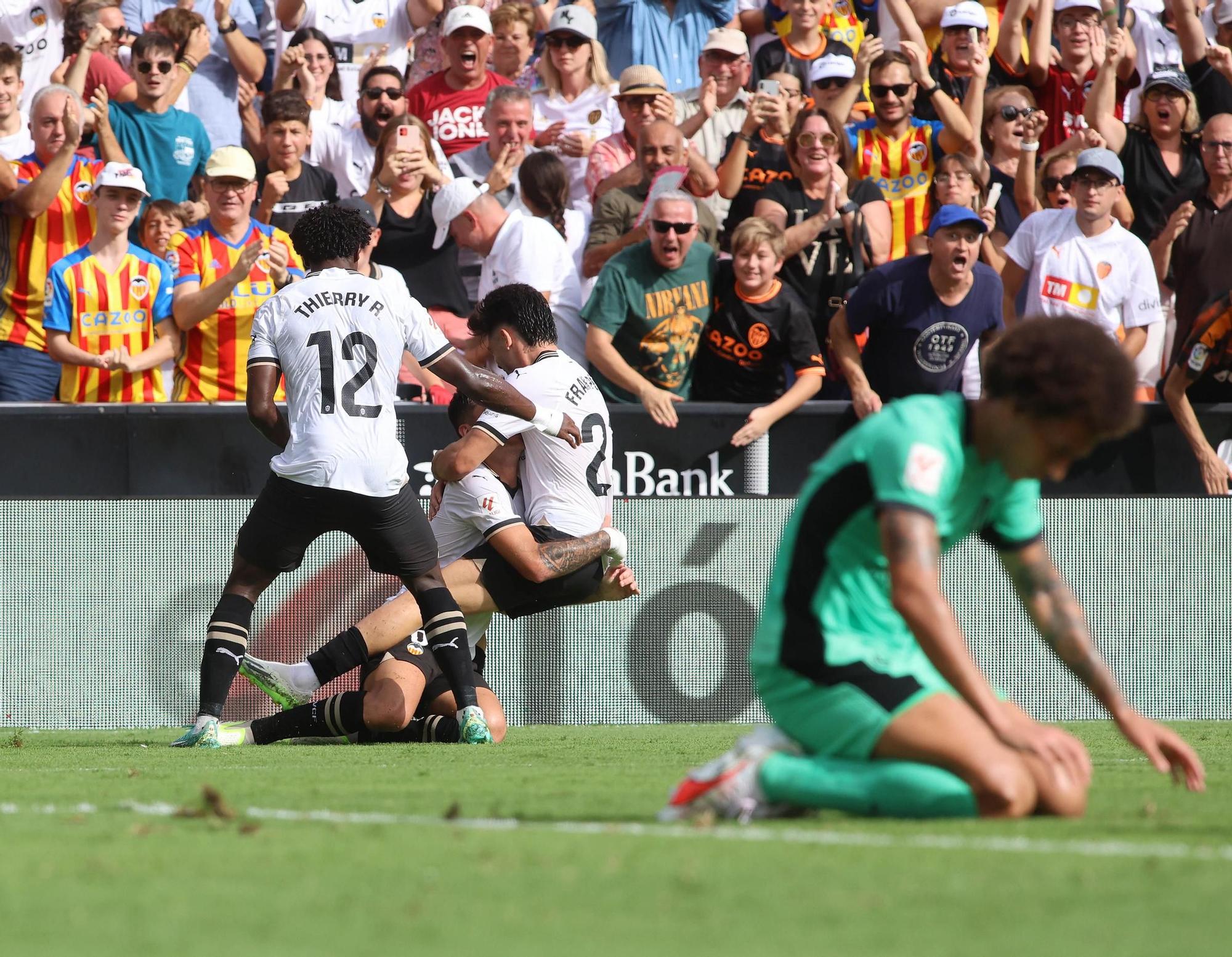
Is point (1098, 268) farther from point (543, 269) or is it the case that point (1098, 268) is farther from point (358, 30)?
point (358, 30)

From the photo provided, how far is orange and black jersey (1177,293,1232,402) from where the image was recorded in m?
10.3

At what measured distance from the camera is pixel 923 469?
418cm

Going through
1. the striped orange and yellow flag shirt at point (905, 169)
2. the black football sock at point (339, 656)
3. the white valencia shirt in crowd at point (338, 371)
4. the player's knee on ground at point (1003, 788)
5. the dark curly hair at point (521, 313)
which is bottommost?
the player's knee on ground at point (1003, 788)

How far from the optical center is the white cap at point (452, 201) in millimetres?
10742

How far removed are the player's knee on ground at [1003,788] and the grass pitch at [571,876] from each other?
10 cm

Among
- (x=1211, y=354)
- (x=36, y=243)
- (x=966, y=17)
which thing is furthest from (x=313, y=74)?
(x=1211, y=354)

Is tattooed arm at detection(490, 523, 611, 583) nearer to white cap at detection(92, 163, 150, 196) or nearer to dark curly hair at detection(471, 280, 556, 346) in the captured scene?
dark curly hair at detection(471, 280, 556, 346)

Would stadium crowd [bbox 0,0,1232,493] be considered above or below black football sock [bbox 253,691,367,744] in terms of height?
above

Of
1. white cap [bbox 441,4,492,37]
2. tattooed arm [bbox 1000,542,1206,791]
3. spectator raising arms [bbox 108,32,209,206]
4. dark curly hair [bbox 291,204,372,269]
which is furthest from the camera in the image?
white cap [bbox 441,4,492,37]

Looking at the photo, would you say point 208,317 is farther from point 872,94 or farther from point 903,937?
point 903,937

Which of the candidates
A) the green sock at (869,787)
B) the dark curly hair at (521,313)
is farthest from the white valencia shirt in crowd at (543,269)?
the green sock at (869,787)

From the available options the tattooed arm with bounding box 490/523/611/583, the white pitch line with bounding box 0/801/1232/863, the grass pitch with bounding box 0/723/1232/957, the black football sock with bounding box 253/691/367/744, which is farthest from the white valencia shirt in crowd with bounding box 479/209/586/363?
the white pitch line with bounding box 0/801/1232/863

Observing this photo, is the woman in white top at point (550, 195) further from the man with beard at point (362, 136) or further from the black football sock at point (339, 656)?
the black football sock at point (339, 656)

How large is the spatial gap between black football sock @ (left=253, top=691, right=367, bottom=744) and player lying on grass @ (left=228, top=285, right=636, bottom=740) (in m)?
0.03
